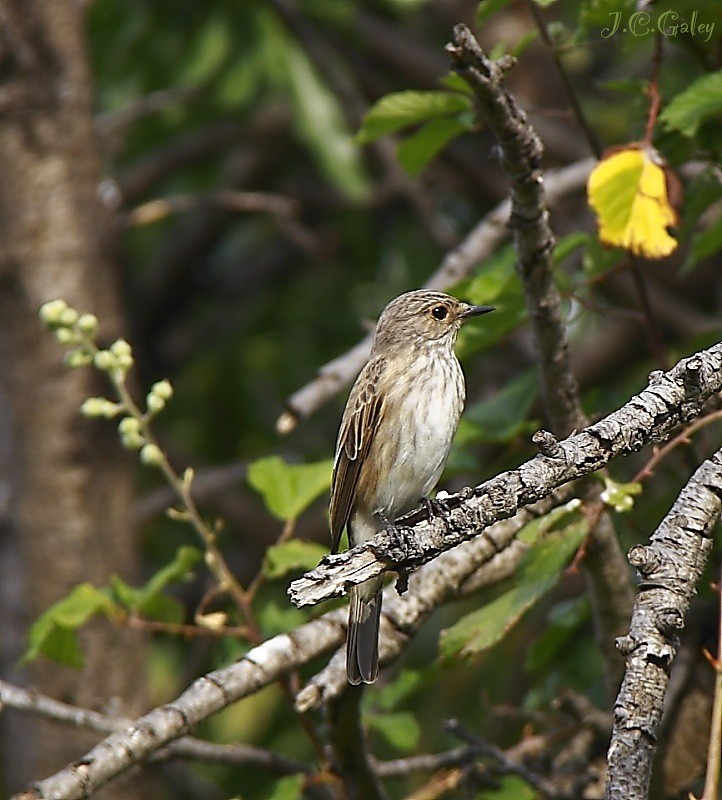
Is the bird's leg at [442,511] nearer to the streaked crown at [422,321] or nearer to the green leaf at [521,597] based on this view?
the green leaf at [521,597]

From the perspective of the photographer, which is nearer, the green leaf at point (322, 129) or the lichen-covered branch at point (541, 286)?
the lichen-covered branch at point (541, 286)

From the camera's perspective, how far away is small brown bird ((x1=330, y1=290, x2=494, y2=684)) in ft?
12.6

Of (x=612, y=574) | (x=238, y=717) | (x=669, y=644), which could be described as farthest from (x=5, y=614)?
(x=669, y=644)

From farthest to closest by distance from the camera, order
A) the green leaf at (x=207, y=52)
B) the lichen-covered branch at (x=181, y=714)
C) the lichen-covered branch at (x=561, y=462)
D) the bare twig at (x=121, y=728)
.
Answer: the green leaf at (x=207, y=52) < the bare twig at (x=121, y=728) < the lichen-covered branch at (x=181, y=714) < the lichen-covered branch at (x=561, y=462)

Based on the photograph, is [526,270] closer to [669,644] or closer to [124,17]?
[669,644]

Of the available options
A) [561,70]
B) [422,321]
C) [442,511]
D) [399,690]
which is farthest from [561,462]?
[422,321]

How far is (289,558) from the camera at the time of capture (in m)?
3.63

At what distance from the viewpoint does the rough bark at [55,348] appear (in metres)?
5.00

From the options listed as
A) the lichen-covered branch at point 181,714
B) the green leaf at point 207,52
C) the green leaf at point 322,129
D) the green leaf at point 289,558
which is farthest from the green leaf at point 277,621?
the green leaf at point 207,52

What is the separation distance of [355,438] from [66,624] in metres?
1.08

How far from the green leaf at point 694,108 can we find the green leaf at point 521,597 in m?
1.07

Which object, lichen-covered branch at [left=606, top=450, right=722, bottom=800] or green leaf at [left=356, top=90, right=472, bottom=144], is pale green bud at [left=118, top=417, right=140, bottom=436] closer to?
green leaf at [left=356, top=90, right=472, bottom=144]

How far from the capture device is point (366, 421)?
4.02m

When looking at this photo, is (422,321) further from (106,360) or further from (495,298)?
(106,360)
